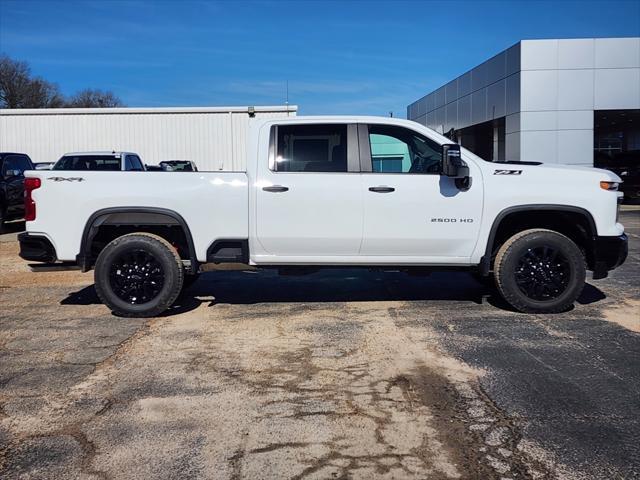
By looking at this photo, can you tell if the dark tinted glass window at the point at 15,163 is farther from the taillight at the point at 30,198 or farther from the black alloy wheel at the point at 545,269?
the black alloy wheel at the point at 545,269

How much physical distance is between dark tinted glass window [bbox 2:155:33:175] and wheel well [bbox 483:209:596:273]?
13.3 m

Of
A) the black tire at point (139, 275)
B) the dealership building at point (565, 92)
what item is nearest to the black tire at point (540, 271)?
the black tire at point (139, 275)

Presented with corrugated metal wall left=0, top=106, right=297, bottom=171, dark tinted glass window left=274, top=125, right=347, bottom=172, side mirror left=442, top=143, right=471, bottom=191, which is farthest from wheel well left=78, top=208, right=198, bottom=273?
corrugated metal wall left=0, top=106, right=297, bottom=171

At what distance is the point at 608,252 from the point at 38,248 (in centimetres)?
595

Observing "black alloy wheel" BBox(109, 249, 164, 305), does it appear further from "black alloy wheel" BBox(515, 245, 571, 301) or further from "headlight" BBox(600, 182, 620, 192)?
"headlight" BBox(600, 182, 620, 192)

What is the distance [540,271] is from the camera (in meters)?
6.71

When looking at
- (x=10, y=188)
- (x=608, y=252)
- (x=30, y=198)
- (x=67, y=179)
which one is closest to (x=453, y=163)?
(x=608, y=252)

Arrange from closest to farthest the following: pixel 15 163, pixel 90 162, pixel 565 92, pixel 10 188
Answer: pixel 90 162, pixel 10 188, pixel 15 163, pixel 565 92

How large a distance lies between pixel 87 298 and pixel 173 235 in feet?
6.20

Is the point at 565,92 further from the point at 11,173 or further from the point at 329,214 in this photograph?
the point at 329,214

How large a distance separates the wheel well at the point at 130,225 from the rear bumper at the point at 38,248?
1.02 ft

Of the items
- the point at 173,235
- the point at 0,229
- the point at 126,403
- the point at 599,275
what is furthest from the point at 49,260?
the point at 0,229

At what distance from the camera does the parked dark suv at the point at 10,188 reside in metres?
15.5

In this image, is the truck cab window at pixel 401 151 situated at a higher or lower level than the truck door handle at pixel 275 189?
higher
